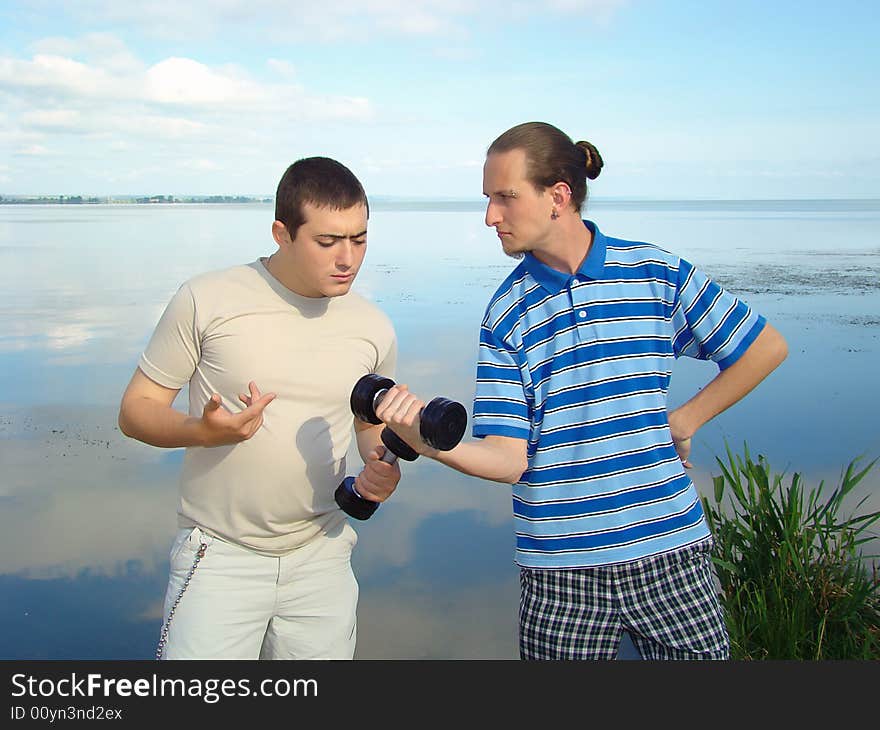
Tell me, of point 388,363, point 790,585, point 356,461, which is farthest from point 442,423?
point 356,461

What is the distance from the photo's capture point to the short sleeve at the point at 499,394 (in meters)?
3.01

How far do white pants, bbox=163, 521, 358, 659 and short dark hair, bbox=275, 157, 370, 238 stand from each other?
109 centimetres

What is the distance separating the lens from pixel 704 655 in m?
3.03

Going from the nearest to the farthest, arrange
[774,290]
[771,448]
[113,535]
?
[113,535] → [771,448] → [774,290]

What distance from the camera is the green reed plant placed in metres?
4.59

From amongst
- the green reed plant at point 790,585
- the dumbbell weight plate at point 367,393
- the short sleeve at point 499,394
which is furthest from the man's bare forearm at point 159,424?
the green reed plant at point 790,585

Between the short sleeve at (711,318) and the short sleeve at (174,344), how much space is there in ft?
5.21

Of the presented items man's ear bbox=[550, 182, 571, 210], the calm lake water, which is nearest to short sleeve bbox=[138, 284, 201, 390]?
man's ear bbox=[550, 182, 571, 210]

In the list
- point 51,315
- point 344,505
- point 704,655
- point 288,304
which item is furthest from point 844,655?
point 51,315

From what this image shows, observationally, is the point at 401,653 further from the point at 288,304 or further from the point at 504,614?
the point at 288,304

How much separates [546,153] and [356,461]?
485 cm

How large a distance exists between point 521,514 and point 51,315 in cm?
1388

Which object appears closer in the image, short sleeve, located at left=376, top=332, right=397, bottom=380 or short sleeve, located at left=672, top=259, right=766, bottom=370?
short sleeve, located at left=672, top=259, right=766, bottom=370

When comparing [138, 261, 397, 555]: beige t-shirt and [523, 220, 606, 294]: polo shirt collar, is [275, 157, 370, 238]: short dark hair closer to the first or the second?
[138, 261, 397, 555]: beige t-shirt
